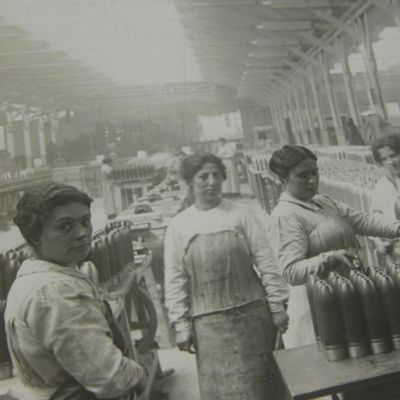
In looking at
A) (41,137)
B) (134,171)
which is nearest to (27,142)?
(41,137)

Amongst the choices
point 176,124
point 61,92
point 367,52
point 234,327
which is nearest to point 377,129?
point 367,52

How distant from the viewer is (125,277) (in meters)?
2.77

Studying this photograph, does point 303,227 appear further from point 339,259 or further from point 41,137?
point 41,137

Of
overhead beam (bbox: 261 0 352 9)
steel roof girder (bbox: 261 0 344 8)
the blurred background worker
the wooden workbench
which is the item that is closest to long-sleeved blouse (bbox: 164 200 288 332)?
the wooden workbench

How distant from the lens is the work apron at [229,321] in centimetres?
190

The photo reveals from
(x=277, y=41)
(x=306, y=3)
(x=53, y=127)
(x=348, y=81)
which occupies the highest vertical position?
(x=277, y=41)

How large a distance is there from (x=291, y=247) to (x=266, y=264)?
0.31 metres

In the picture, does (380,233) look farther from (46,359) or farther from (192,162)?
(46,359)

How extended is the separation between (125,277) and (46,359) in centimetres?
175

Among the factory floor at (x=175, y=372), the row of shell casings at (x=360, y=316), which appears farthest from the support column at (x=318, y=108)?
the row of shell casings at (x=360, y=316)

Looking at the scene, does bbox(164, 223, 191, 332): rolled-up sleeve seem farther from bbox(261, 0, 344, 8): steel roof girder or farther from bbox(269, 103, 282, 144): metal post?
bbox(269, 103, 282, 144): metal post

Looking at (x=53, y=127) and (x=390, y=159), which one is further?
(x=53, y=127)

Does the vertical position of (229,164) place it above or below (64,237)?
above

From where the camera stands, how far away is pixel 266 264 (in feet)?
6.47
